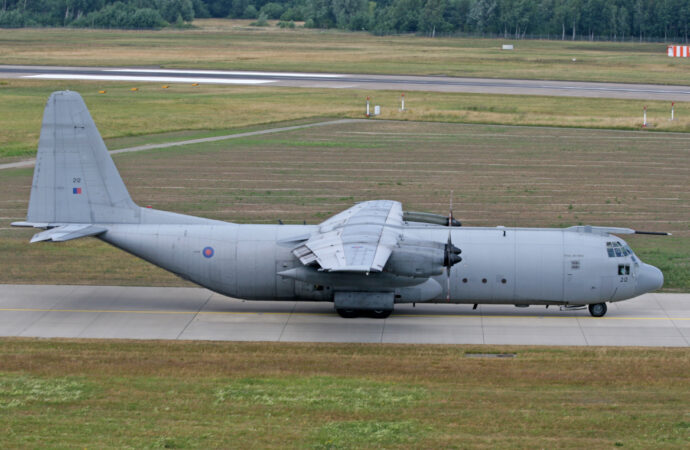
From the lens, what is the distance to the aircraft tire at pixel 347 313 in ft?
95.3

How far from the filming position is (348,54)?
148375 mm

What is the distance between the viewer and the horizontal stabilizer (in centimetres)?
2825

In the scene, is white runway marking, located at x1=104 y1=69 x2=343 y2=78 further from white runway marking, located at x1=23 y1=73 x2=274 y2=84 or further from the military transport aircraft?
the military transport aircraft

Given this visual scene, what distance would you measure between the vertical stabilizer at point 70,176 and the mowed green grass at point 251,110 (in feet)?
107

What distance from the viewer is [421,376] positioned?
23250 mm

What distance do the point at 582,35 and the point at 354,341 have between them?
17665 cm

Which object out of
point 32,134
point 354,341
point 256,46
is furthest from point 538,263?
point 256,46

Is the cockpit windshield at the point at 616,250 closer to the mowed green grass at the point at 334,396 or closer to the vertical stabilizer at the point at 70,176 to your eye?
the mowed green grass at the point at 334,396

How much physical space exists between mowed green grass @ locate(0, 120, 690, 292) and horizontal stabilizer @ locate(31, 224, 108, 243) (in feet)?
14.0

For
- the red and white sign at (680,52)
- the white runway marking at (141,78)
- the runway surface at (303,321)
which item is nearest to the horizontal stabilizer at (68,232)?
the runway surface at (303,321)

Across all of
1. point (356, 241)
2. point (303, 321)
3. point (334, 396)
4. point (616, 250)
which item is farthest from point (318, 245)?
point (616, 250)

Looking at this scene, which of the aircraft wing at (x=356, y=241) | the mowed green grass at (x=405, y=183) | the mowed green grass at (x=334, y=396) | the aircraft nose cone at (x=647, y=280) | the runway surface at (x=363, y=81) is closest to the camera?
the mowed green grass at (x=334, y=396)

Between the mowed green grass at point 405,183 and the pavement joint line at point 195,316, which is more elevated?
the mowed green grass at point 405,183

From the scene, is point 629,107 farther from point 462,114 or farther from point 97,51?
point 97,51
